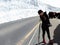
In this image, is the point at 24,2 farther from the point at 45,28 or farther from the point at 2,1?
the point at 45,28

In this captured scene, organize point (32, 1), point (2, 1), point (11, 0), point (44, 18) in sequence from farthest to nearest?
point (32, 1) → point (11, 0) → point (2, 1) → point (44, 18)

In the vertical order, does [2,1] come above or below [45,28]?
below

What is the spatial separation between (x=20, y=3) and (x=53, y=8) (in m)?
22.6

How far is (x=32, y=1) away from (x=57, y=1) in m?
Answer: 26.4

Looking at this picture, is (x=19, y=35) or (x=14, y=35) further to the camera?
(x=19, y=35)

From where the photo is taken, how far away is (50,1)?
12488 centimetres

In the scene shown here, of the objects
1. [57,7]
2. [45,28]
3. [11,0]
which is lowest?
[57,7]

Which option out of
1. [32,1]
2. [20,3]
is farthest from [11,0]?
[32,1]

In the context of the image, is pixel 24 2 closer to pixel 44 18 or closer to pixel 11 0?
pixel 11 0

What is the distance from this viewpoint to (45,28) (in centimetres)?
1266

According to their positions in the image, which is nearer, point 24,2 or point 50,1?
point 24,2

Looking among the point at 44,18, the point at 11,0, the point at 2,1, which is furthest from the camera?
the point at 11,0

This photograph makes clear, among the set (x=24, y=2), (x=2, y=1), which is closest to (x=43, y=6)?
(x=24, y=2)

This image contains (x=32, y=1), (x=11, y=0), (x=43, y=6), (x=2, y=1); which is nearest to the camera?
(x=2, y=1)
